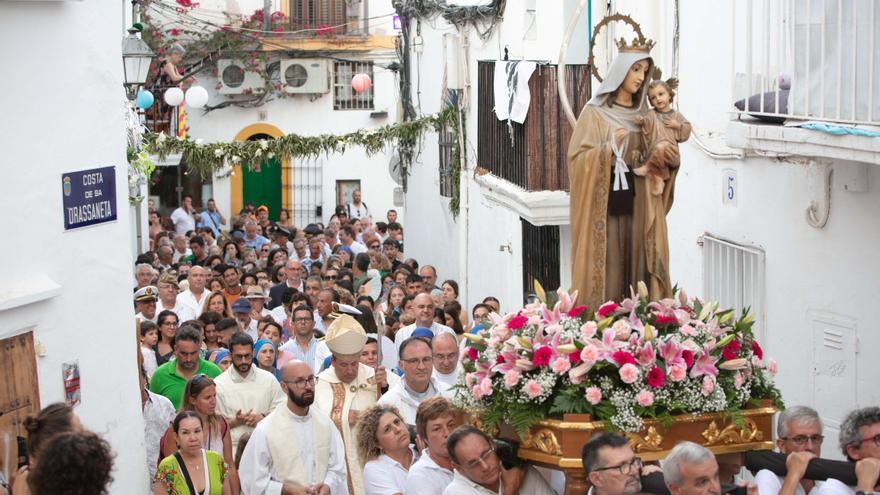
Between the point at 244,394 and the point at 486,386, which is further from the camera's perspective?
the point at 244,394

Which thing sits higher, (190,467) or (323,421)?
(323,421)

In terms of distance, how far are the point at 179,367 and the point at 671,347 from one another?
Result: 468cm

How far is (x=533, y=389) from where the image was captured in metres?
6.91

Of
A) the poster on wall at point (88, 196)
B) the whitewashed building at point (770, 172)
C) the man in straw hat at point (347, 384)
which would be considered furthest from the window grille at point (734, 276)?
the poster on wall at point (88, 196)

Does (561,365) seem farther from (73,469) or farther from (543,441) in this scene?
(73,469)

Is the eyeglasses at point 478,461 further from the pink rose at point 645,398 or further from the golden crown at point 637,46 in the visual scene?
the golden crown at point 637,46

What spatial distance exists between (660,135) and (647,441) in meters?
1.51

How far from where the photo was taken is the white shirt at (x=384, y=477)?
26.6ft

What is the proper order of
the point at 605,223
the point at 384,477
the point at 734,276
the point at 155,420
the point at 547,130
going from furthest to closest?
1. the point at 547,130
2. the point at 734,276
3. the point at 155,420
4. the point at 384,477
5. the point at 605,223

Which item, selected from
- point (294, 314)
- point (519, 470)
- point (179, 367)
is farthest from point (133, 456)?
point (519, 470)

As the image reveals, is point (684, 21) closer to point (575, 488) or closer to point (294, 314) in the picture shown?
point (294, 314)

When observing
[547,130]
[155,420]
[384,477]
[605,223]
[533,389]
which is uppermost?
[547,130]

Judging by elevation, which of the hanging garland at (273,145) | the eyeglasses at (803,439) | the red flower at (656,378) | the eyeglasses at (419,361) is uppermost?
the hanging garland at (273,145)

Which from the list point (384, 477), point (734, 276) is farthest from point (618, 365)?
point (734, 276)
